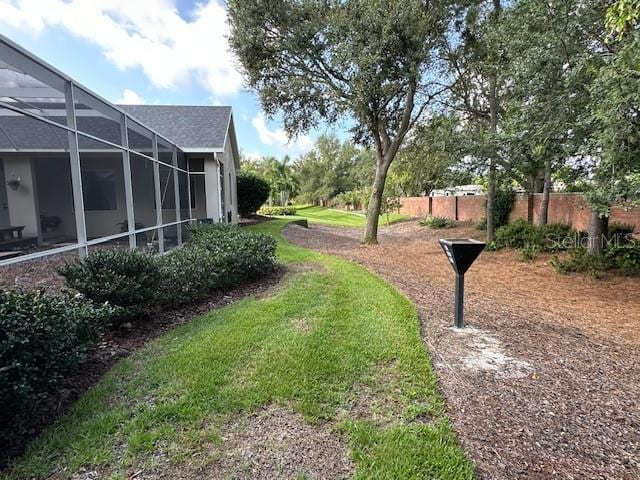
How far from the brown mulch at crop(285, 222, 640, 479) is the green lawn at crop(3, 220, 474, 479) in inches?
9.5

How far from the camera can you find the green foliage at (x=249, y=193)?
2020cm

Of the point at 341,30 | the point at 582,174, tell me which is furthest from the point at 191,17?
the point at 582,174

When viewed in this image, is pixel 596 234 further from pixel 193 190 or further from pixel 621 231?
pixel 193 190

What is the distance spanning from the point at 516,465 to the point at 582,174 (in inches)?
279

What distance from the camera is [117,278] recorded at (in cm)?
411

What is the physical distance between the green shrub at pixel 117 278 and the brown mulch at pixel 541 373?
3397 mm

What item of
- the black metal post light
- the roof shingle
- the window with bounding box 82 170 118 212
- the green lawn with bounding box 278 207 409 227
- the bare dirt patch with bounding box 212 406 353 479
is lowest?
the bare dirt patch with bounding box 212 406 353 479

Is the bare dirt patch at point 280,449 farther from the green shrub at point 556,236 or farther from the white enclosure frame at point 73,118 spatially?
the green shrub at point 556,236

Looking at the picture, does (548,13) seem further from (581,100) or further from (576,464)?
(576,464)

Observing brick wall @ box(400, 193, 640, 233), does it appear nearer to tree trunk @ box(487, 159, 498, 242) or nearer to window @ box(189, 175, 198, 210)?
tree trunk @ box(487, 159, 498, 242)

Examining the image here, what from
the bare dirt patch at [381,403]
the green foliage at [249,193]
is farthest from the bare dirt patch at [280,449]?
the green foliage at [249,193]

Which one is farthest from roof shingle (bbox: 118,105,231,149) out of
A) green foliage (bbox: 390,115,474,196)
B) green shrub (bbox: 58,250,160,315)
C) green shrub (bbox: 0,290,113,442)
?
green shrub (bbox: 0,290,113,442)

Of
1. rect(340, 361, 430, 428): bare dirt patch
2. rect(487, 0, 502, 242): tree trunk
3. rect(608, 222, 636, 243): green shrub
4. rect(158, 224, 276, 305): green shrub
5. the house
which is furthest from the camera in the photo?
rect(487, 0, 502, 242): tree trunk

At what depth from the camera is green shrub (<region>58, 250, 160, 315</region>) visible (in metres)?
4.04
